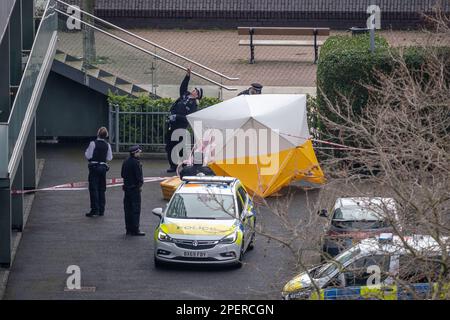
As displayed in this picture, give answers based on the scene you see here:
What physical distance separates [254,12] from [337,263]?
94.1ft

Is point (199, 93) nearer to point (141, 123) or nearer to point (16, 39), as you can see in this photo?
point (141, 123)

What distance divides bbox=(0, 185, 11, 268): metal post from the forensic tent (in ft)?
20.5

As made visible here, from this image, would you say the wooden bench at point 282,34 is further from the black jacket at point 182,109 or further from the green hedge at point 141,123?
the black jacket at point 182,109

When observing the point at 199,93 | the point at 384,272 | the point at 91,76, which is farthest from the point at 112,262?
the point at 91,76

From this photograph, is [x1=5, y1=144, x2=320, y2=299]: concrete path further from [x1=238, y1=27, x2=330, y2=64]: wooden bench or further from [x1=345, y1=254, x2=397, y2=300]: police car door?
[x1=238, y1=27, x2=330, y2=64]: wooden bench

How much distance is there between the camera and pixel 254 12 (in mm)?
43500

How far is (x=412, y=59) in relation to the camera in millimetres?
28984

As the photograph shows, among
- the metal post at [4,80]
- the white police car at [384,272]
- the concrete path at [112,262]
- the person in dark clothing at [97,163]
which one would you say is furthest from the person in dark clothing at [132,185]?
the white police car at [384,272]

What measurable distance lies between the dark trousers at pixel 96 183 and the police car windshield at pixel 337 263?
768 cm

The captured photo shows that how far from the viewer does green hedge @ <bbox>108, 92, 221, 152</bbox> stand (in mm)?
31375

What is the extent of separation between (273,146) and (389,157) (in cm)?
1048
